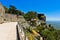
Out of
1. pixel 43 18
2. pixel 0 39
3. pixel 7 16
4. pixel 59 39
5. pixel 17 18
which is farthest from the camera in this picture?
pixel 43 18

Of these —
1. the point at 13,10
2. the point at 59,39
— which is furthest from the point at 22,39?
the point at 13,10

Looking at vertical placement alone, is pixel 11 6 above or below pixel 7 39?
above

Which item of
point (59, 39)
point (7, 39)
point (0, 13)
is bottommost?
point (59, 39)

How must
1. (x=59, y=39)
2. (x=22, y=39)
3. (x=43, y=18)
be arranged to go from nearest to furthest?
1. (x=22, y=39)
2. (x=59, y=39)
3. (x=43, y=18)

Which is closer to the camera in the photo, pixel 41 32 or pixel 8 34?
pixel 8 34

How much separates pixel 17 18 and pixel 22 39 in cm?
2558

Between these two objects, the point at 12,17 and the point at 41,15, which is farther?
the point at 41,15

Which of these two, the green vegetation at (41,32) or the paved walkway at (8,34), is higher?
the paved walkway at (8,34)

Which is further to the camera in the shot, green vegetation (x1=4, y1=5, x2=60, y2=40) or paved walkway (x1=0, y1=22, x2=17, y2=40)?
green vegetation (x1=4, y1=5, x2=60, y2=40)

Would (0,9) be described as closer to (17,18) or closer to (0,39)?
(17,18)

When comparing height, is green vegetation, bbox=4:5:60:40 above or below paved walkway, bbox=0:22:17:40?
below

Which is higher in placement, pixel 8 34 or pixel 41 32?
pixel 8 34

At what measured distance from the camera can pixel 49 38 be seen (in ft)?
78.1

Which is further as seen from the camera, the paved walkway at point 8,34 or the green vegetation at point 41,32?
the green vegetation at point 41,32
